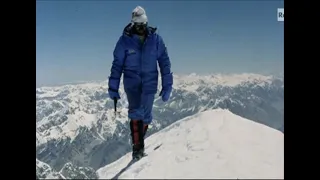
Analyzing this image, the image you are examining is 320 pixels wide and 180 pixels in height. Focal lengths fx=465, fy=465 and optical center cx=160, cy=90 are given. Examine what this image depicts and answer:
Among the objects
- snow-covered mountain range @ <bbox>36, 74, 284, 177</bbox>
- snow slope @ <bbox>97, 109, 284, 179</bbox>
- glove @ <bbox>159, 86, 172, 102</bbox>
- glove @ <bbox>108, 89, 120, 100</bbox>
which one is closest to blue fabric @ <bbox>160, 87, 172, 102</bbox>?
glove @ <bbox>159, 86, 172, 102</bbox>

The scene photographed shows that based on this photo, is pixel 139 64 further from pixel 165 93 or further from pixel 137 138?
pixel 137 138

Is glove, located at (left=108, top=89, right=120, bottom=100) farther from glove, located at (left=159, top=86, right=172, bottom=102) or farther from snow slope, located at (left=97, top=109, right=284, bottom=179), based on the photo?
snow slope, located at (left=97, top=109, right=284, bottom=179)

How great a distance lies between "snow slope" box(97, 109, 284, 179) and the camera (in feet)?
16.0

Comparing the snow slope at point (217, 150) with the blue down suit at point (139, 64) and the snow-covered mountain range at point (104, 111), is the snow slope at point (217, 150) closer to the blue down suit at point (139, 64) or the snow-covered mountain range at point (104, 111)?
the snow-covered mountain range at point (104, 111)

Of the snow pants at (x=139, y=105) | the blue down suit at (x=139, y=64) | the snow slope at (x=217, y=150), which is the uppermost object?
the blue down suit at (x=139, y=64)

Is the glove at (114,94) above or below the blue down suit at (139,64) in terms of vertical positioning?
below

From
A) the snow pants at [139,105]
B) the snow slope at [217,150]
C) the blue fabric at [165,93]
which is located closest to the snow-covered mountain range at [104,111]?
the snow slope at [217,150]

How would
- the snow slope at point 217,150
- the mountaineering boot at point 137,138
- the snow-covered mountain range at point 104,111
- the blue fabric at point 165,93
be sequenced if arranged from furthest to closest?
the snow slope at point 217,150, the snow-covered mountain range at point 104,111, the mountaineering boot at point 137,138, the blue fabric at point 165,93

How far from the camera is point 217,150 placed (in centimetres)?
514

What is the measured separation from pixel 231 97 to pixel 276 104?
0.56m

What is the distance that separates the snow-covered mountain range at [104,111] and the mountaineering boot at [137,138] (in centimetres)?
17

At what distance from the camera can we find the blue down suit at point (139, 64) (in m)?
2.94
